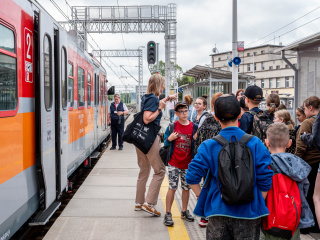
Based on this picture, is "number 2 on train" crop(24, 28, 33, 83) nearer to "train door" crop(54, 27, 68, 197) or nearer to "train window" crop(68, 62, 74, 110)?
"train door" crop(54, 27, 68, 197)

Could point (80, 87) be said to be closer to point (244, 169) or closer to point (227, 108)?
point (227, 108)

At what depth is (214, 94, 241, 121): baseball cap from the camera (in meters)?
2.66

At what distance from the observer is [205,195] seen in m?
2.74

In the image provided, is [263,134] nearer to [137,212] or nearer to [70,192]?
[137,212]

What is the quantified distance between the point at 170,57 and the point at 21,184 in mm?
22895

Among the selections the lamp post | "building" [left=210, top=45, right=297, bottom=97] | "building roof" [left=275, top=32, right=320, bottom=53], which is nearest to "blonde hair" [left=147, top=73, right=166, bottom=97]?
"building roof" [left=275, top=32, right=320, bottom=53]

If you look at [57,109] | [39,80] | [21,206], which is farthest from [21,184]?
[57,109]

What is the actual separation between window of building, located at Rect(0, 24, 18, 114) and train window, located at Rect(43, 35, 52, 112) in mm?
884

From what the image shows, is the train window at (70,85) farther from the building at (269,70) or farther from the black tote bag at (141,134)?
the building at (269,70)

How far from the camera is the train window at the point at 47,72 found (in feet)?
14.5

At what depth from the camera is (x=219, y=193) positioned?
2.58m

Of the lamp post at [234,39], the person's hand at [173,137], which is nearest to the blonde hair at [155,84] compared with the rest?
the person's hand at [173,137]

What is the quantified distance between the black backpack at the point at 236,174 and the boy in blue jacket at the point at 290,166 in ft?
2.14

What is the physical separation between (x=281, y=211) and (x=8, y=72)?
2771 mm
